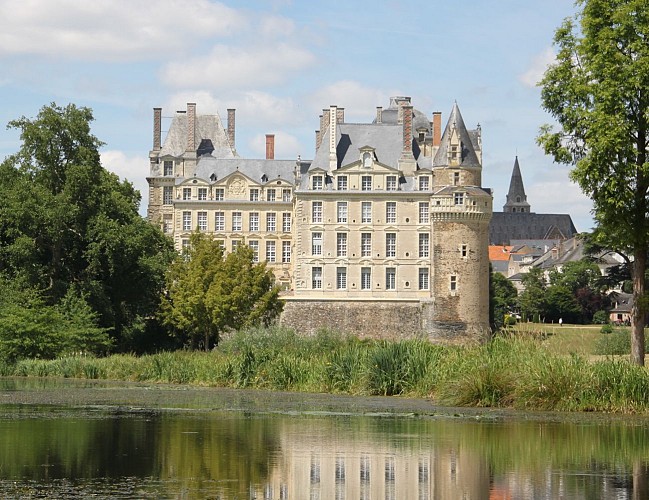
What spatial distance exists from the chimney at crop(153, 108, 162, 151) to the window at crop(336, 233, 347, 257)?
15566 millimetres

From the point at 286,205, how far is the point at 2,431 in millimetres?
54030

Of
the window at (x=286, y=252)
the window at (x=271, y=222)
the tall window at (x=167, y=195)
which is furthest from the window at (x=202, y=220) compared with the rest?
A: the tall window at (x=167, y=195)

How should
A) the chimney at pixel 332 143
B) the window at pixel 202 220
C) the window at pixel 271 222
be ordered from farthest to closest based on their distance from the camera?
the window at pixel 271 222
the window at pixel 202 220
the chimney at pixel 332 143

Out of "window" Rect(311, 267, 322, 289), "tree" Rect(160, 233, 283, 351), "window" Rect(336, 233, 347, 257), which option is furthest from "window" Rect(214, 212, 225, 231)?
"tree" Rect(160, 233, 283, 351)

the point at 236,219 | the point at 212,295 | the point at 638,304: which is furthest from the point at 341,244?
the point at 638,304

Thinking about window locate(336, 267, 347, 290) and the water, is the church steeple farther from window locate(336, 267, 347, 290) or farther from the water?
the water

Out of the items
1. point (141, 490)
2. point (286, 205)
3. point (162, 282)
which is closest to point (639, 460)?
point (141, 490)

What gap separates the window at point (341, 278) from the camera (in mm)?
64938

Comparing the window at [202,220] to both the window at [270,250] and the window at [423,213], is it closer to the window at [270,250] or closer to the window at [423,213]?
the window at [270,250]

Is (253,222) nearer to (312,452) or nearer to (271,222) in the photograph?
(271,222)

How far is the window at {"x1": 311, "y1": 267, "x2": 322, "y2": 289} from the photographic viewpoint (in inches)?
2562

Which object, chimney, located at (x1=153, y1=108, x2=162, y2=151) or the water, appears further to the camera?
chimney, located at (x1=153, y1=108, x2=162, y2=151)

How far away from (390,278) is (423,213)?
12.0 ft

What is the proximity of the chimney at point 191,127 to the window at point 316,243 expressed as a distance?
12.0 m
